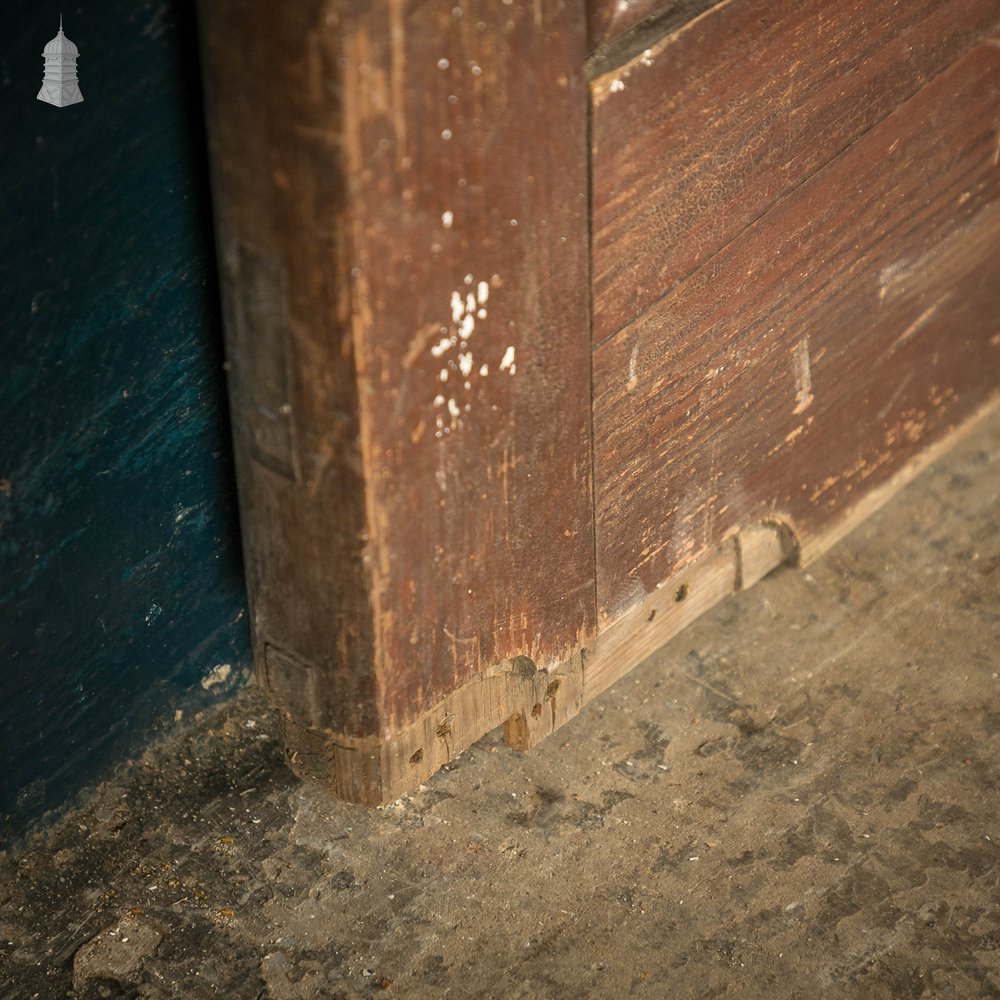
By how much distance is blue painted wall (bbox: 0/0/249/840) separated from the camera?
1905 mm

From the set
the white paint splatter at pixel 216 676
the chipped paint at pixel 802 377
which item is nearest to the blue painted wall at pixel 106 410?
the white paint splatter at pixel 216 676

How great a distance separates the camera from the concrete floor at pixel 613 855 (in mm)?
2182

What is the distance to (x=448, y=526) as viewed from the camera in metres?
2.02

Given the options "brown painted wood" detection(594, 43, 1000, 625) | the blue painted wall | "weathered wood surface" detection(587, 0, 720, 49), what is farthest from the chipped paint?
the blue painted wall

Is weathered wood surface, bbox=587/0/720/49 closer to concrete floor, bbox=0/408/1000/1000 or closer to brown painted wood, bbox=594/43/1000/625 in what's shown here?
brown painted wood, bbox=594/43/1000/625

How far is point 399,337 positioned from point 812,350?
0.92 metres

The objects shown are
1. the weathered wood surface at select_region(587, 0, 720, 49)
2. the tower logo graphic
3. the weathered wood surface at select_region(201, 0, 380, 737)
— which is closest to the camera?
the weathered wood surface at select_region(201, 0, 380, 737)

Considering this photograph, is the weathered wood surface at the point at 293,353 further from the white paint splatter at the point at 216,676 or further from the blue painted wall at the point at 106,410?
the white paint splatter at the point at 216,676

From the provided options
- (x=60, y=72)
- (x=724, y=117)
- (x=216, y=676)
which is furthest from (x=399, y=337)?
(x=216, y=676)

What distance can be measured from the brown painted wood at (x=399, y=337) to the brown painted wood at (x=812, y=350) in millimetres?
164

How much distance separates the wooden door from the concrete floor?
13cm

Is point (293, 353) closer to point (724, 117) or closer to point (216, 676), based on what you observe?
point (724, 117)

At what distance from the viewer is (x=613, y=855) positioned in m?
2.34

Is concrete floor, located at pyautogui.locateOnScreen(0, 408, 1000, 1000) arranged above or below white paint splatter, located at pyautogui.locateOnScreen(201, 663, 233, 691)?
below
